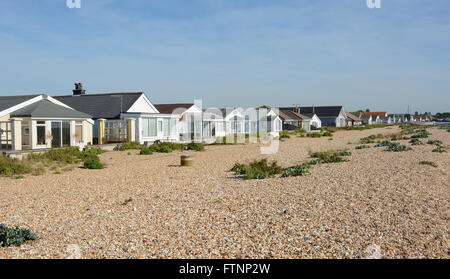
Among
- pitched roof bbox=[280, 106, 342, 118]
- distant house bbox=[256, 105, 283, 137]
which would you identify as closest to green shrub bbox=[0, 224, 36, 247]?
distant house bbox=[256, 105, 283, 137]

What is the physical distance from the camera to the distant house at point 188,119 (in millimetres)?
34938

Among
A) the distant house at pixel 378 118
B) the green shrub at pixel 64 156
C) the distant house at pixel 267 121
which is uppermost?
the distant house at pixel 378 118

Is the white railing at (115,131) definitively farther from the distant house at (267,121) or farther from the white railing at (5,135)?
the distant house at (267,121)

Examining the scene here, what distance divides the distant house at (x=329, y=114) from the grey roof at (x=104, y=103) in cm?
5473

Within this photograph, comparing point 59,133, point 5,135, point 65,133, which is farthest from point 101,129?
point 5,135

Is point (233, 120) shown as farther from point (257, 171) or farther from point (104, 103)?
point (257, 171)

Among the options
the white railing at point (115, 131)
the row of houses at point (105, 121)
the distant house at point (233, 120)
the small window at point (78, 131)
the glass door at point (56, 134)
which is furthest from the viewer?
the distant house at point (233, 120)

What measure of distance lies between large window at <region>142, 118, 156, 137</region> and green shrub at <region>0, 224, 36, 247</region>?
2253 centimetres

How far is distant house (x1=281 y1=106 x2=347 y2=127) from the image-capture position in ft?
263

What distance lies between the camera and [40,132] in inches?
846

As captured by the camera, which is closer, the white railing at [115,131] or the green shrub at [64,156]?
the green shrub at [64,156]

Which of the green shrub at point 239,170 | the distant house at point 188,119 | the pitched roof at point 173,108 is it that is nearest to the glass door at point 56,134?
the distant house at point 188,119

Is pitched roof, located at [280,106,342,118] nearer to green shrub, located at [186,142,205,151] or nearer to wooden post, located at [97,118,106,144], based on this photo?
green shrub, located at [186,142,205,151]
